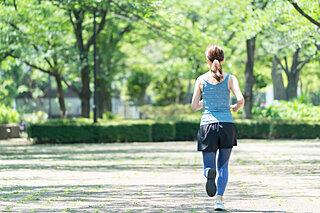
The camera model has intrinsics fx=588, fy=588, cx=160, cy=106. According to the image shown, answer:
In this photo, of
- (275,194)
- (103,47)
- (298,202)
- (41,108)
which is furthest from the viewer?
(41,108)

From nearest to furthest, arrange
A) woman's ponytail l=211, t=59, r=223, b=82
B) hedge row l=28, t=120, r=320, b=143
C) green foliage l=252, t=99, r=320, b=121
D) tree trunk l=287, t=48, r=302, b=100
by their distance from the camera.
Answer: woman's ponytail l=211, t=59, r=223, b=82 → hedge row l=28, t=120, r=320, b=143 → green foliage l=252, t=99, r=320, b=121 → tree trunk l=287, t=48, r=302, b=100

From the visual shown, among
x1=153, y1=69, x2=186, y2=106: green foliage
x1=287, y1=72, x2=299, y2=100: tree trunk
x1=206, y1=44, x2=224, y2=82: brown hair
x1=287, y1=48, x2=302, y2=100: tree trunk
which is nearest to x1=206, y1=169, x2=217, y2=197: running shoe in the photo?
Result: x1=206, y1=44, x2=224, y2=82: brown hair

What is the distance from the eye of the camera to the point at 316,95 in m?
34.5

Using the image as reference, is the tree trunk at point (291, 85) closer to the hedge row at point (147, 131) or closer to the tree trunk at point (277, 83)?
the tree trunk at point (277, 83)

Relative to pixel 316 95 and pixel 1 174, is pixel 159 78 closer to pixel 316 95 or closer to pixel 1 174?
pixel 316 95

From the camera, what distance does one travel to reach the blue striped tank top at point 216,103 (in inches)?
256

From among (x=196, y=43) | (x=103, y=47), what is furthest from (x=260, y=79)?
(x=196, y=43)

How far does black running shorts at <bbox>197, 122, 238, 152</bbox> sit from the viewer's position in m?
6.44

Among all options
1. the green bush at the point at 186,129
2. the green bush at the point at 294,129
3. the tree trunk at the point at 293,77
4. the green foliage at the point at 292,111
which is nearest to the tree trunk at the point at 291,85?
the tree trunk at the point at 293,77

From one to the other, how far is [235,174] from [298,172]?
4.19ft

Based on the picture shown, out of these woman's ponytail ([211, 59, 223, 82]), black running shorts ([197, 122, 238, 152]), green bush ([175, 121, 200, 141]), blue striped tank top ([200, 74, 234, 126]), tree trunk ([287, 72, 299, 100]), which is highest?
tree trunk ([287, 72, 299, 100])

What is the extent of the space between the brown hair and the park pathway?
1538mm

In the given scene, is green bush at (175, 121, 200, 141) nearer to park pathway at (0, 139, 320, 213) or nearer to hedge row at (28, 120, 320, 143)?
hedge row at (28, 120, 320, 143)

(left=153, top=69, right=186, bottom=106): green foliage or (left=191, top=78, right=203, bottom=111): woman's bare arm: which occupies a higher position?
(left=153, top=69, right=186, bottom=106): green foliage
